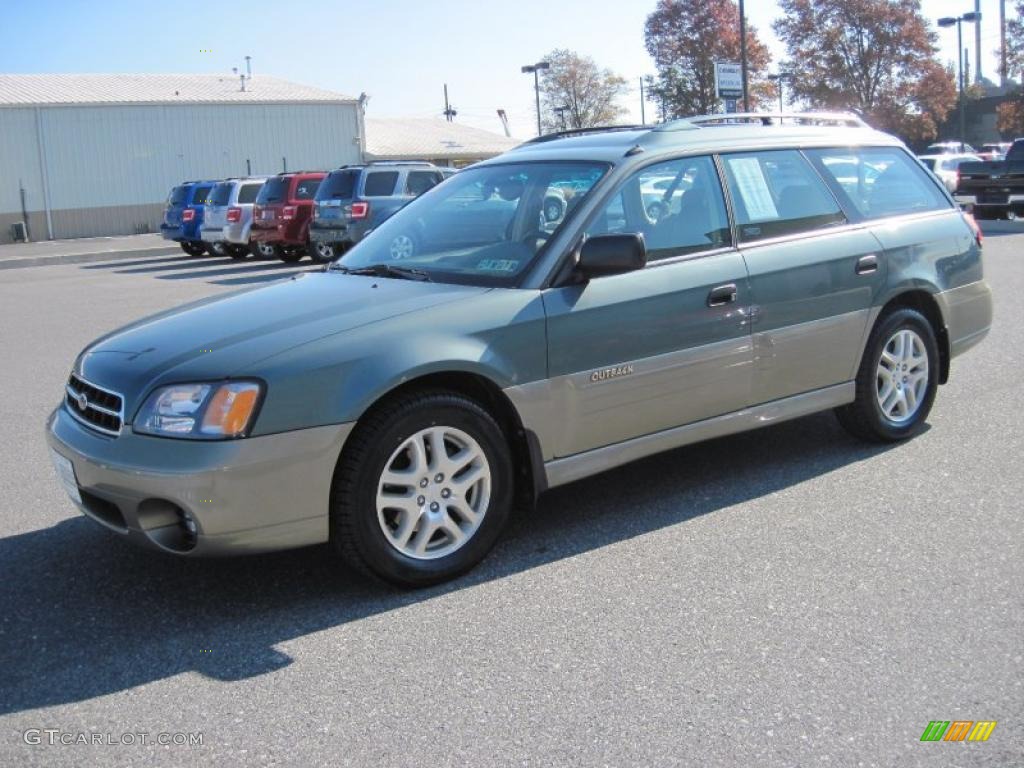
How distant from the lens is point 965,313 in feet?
20.5

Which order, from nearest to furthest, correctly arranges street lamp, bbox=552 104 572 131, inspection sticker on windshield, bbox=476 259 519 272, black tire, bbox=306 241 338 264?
inspection sticker on windshield, bbox=476 259 519 272 → black tire, bbox=306 241 338 264 → street lamp, bbox=552 104 572 131

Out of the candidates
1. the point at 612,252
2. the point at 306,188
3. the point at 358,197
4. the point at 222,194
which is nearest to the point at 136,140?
the point at 222,194

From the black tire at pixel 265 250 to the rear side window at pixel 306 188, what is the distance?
1.18 metres

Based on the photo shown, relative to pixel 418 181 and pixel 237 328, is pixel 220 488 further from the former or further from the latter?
pixel 418 181

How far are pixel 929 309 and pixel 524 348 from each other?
2855 millimetres

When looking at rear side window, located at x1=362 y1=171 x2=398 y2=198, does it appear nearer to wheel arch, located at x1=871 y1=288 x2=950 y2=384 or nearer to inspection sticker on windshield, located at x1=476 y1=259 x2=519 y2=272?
wheel arch, located at x1=871 y1=288 x2=950 y2=384

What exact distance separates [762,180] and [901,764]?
3255 millimetres

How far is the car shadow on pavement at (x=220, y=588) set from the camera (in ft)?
11.6

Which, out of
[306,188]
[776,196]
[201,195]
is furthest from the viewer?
[201,195]

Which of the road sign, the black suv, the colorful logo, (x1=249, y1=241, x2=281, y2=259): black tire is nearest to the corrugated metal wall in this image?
(x1=249, y1=241, x2=281, y2=259): black tire

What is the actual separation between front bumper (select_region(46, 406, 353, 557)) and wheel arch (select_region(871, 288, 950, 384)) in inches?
131

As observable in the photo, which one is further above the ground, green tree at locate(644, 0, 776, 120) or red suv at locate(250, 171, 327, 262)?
green tree at locate(644, 0, 776, 120)

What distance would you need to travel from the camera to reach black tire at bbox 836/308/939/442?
225 inches

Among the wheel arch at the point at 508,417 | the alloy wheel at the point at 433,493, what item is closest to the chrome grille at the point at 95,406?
the alloy wheel at the point at 433,493
